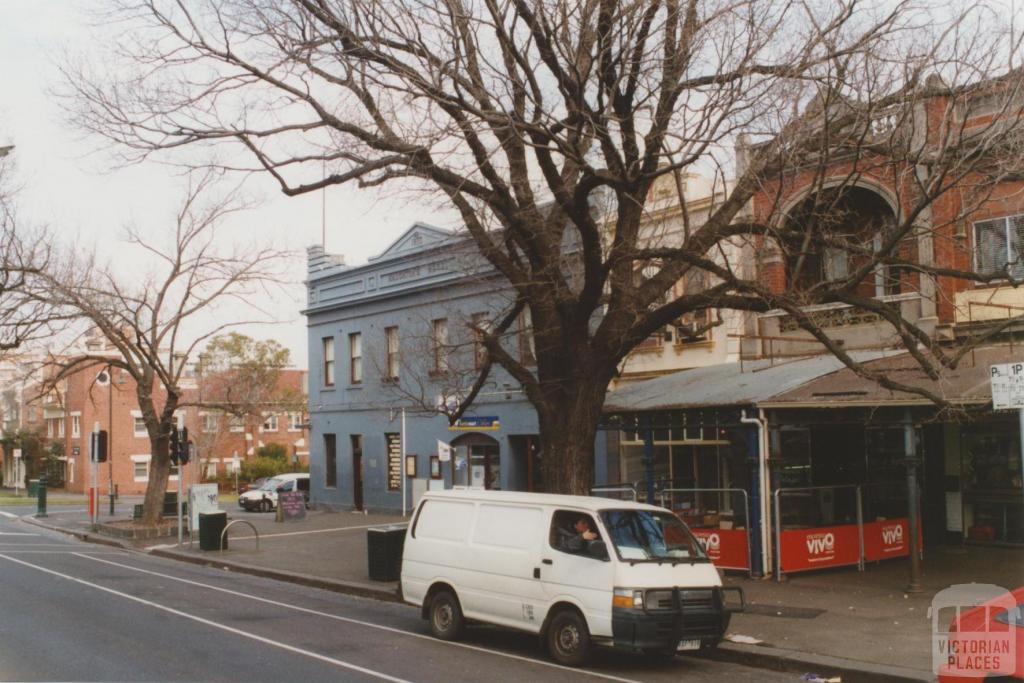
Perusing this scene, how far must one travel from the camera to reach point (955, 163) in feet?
43.2

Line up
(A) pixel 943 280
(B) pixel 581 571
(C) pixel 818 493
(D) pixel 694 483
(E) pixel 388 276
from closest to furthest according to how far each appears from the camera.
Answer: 1. (B) pixel 581 571
2. (C) pixel 818 493
3. (A) pixel 943 280
4. (D) pixel 694 483
5. (E) pixel 388 276

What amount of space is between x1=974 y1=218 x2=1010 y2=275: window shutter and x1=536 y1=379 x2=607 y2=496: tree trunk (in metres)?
8.47

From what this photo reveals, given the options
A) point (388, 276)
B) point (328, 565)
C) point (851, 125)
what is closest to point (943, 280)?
point (851, 125)

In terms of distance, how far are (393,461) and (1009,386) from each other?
25.2 metres

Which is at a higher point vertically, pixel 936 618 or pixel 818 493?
pixel 818 493

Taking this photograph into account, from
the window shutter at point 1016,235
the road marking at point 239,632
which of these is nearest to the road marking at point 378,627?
the road marking at point 239,632

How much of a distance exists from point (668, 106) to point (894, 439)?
34.9ft

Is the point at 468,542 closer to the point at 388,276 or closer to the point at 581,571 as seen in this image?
the point at 581,571

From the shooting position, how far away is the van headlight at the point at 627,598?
11.0m

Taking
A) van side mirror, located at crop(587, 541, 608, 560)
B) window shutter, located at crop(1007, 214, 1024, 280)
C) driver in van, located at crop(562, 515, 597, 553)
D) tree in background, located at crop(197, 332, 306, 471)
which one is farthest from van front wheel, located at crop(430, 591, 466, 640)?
tree in background, located at crop(197, 332, 306, 471)

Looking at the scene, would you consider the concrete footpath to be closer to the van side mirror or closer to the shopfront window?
the shopfront window

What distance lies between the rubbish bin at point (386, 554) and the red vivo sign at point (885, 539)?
837 cm

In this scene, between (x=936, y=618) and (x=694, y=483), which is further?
(x=694, y=483)

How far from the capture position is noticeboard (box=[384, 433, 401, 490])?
33.3 metres
